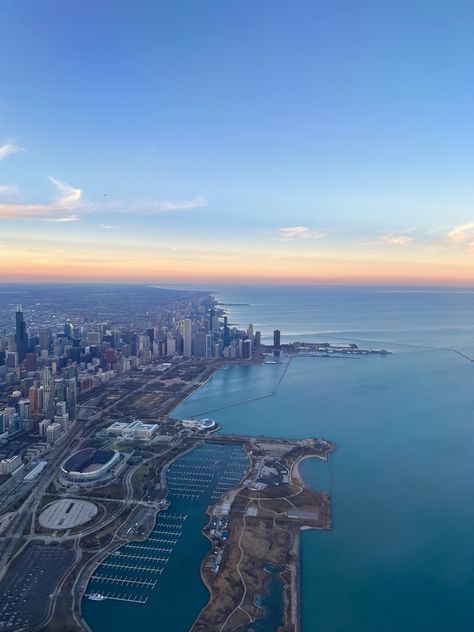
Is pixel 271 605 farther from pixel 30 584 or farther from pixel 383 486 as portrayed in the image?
pixel 383 486

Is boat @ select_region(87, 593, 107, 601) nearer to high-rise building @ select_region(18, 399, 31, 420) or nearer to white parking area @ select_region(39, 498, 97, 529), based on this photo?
white parking area @ select_region(39, 498, 97, 529)

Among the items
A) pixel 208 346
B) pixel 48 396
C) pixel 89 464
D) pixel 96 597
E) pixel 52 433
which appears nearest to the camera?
pixel 96 597

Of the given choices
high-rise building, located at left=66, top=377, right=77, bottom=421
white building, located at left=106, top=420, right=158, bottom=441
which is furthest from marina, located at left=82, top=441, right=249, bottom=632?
high-rise building, located at left=66, top=377, right=77, bottom=421

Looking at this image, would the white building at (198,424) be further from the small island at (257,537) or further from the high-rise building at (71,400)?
the high-rise building at (71,400)

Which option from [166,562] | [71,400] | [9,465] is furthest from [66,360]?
[166,562]

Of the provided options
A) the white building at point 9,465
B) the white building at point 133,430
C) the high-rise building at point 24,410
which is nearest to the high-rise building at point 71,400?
the high-rise building at point 24,410
